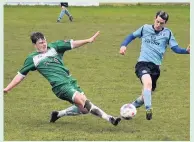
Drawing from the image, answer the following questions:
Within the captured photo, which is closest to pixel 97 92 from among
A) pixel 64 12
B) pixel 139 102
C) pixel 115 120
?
pixel 139 102

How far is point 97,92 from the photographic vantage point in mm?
11102

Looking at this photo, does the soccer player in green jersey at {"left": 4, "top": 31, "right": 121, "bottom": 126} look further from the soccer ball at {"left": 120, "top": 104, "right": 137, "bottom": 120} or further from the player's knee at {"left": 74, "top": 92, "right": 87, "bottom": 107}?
the soccer ball at {"left": 120, "top": 104, "right": 137, "bottom": 120}

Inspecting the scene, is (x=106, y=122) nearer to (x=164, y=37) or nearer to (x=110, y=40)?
(x=164, y=37)

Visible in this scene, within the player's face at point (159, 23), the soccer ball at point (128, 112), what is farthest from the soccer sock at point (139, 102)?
the player's face at point (159, 23)

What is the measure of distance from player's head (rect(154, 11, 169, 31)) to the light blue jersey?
0.27 ft

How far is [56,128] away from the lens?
27.5 ft

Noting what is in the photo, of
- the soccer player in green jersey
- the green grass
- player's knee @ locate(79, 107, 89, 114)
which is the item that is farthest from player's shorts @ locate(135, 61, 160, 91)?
player's knee @ locate(79, 107, 89, 114)

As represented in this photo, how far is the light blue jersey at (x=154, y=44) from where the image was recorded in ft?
29.6

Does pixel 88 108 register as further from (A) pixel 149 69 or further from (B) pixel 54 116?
(A) pixel 149 69

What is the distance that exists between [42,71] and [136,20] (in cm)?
1814

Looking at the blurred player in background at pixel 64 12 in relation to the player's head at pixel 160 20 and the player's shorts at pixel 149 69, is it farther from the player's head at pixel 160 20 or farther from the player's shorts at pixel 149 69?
the player's shorts at pixel 149 69

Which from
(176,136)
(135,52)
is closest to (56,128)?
(176,136)

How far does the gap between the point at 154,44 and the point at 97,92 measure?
2.37 metres

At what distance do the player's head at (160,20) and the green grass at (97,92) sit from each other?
1409mm
